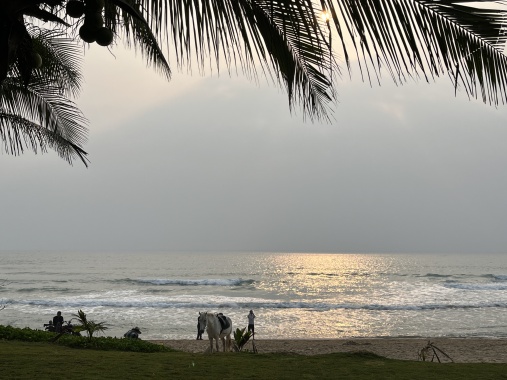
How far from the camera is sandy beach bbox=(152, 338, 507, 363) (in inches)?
660

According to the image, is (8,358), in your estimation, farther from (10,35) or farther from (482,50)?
(482,50)

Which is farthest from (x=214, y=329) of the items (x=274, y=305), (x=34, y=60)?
(x=274, y=305)

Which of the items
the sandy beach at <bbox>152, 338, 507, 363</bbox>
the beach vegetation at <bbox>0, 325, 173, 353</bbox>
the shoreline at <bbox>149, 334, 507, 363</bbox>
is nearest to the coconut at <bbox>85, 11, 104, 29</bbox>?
the beach vegetation at <bbox>0, 325, 173, 353</bbox>

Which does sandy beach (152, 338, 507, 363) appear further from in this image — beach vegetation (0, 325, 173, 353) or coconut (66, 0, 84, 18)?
coconut (66, 0, 84, 18)

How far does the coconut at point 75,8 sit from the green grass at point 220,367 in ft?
16.9

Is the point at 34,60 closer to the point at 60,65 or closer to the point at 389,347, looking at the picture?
the point at 60,65

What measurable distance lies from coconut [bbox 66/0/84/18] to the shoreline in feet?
49.6

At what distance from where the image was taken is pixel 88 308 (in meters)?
33.8

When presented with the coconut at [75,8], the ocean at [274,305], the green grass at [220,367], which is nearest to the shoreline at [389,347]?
the ocean at [274,305]

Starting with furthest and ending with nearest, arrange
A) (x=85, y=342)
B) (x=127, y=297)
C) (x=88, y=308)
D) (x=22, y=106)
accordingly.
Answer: (x=127, y=297), (x=88, y=308), (x=85, y=342), (x=22, y=106)

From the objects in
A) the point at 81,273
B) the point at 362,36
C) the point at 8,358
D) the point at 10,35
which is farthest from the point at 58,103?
the point at 81,273

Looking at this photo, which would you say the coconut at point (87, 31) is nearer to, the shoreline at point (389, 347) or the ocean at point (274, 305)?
the shoreline at point (389, 347)

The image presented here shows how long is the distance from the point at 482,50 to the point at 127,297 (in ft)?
132

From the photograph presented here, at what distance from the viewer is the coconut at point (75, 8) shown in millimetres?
2090
